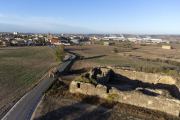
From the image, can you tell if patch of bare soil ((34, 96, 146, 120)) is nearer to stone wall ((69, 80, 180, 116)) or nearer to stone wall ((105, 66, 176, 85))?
stone wall ((69, 80, 180, 116))

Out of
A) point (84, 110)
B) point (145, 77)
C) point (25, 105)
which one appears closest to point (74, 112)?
point (84, 110)

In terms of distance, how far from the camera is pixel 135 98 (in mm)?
10242

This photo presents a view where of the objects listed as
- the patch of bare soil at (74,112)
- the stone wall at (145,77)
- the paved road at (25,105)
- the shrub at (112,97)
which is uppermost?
the stone wall at (145,77)

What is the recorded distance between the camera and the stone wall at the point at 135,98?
30.6 feet

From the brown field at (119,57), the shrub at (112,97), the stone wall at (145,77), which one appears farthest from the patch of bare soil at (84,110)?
the brown field at (119,57)

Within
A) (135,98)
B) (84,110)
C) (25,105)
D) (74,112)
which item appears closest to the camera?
(74,112)

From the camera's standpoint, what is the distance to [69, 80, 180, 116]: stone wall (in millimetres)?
9320

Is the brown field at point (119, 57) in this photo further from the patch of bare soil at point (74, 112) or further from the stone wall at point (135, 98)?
the patch of bare soil at point (74, 112)

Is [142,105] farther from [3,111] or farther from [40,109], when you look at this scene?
[3,111]

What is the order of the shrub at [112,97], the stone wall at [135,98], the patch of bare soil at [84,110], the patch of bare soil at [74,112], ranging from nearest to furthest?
the patch of bare soil at [74,112] < the patch of bare soil at [84,110] < the stone wall at [135,98] < the shrub at [112,97]

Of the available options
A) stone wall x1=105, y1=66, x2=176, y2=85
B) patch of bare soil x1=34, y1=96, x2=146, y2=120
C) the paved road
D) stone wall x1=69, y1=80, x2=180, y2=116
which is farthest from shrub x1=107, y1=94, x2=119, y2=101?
stone wall x1=105, y1=66, x2=176, y2=85

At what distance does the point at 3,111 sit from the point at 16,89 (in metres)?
4.08

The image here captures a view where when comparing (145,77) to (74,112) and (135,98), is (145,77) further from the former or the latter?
(74,112)

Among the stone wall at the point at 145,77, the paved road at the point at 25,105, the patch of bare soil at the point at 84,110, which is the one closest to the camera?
the paved road at the point at 25,105
